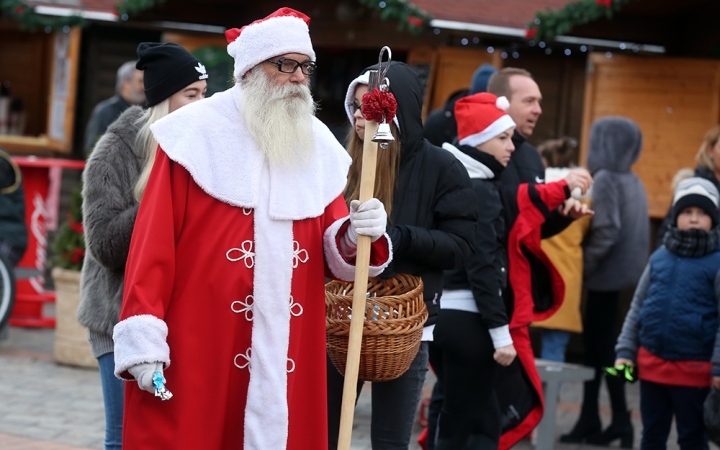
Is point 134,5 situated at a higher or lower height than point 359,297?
higher

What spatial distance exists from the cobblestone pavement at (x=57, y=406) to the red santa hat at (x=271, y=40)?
3098 mm

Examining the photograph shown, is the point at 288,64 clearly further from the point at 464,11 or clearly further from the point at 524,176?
the point at 464,11

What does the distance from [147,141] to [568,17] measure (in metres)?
5.93

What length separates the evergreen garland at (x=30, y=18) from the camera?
1120 centimetres

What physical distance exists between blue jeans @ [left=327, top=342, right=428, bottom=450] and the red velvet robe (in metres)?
0.77

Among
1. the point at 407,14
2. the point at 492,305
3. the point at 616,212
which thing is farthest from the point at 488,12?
the point at 492,305

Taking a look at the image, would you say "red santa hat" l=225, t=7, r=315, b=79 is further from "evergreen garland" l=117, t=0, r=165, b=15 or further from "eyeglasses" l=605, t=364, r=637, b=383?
"evergreen garland" l=117, t=0, r=165, b=15

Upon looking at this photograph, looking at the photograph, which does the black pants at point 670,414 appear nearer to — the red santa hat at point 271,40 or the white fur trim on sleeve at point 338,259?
the white fur trim on sleeve at point 338,259

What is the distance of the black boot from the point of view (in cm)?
666

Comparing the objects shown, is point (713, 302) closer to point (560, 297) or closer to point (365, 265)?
point (560, 297)

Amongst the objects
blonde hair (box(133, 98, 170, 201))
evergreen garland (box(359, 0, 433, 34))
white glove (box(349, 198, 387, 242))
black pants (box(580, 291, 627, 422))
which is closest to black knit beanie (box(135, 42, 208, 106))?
blonde hair (box(133, 98, 170, 201))

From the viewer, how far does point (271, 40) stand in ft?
11.1

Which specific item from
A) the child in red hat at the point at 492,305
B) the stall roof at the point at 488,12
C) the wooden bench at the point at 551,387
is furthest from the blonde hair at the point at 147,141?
the stall roof at the point at 488,12

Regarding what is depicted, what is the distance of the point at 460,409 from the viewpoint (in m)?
4.79
